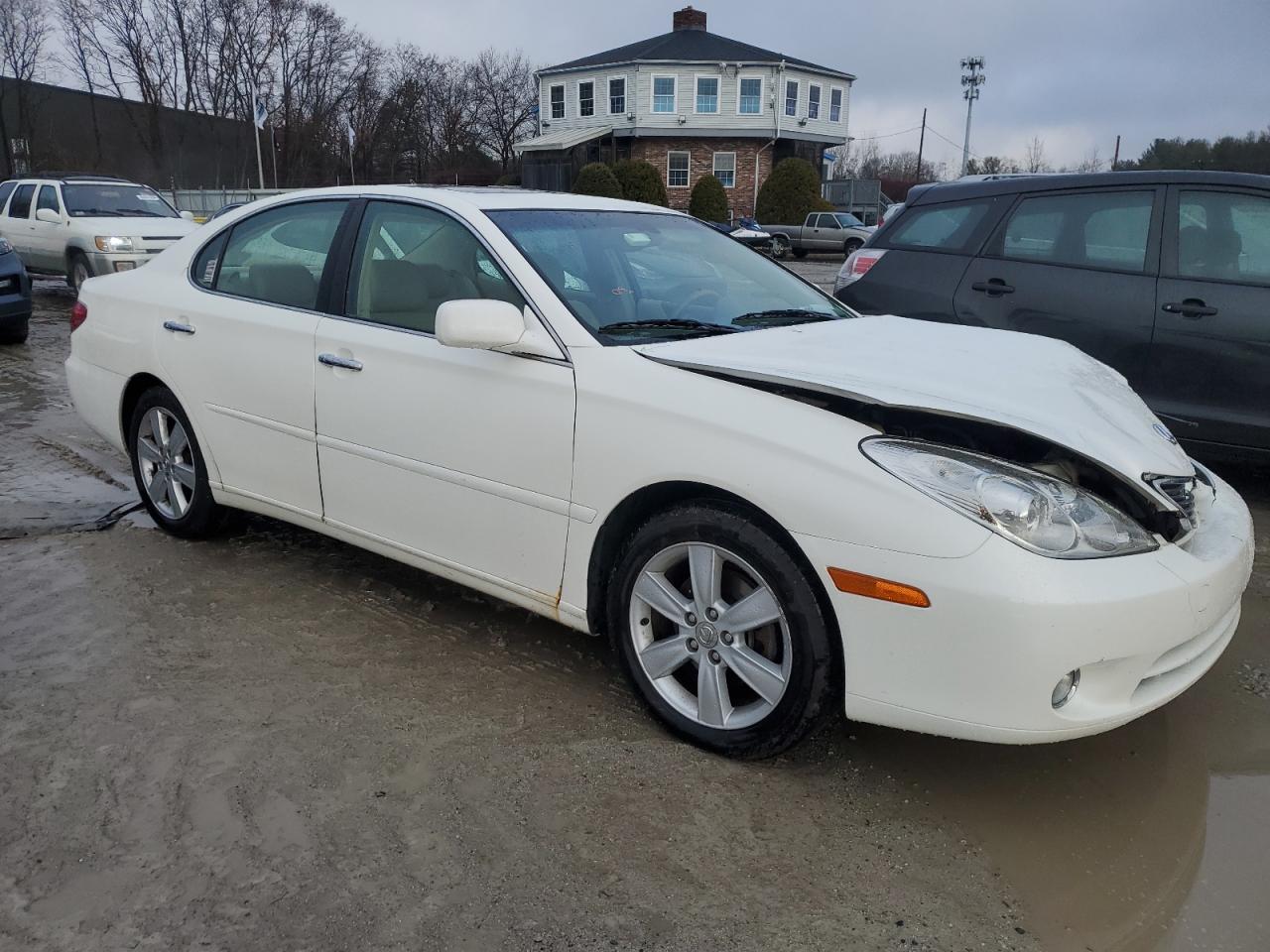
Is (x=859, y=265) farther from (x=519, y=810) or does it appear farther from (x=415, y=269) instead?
(x=519, y=810)

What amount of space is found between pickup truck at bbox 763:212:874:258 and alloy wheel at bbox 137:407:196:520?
27744 millimetres

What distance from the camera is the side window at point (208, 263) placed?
4.36 m

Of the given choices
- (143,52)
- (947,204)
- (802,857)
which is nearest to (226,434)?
(802,857)

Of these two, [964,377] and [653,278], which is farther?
[653,278]

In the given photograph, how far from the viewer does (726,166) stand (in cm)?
4475

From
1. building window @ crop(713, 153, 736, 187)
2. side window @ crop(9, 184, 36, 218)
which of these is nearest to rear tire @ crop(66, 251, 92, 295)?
side window @ crop(9, 184, 36, 218)

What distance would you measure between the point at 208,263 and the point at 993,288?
3953mm

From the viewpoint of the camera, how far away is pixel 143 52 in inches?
1955

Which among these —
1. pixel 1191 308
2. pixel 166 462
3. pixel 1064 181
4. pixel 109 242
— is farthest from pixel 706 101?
pixel 166 462

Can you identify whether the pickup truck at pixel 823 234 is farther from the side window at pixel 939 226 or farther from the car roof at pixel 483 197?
the car roof at pixel 483 197

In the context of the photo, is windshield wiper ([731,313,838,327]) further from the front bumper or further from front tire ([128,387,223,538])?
front tire ([128,387,223,538])

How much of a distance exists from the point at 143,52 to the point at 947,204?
178 ft

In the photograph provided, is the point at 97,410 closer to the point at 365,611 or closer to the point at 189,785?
the point at 365,611

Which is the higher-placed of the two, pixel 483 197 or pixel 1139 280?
pixel 483 197
